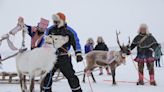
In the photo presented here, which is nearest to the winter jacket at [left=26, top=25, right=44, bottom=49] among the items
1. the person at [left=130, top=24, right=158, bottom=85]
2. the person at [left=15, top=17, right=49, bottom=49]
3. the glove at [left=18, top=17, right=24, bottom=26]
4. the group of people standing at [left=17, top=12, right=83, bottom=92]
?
the person at [left=15, top=17, right=49, bottom=49]

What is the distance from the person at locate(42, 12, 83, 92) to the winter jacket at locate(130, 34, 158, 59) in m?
3.28

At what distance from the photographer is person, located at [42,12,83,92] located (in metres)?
6.58

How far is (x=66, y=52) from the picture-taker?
6672 millimetres

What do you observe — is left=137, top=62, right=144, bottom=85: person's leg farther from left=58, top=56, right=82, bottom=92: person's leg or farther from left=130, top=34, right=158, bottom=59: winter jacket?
left=58, top=56, right=82, bottom=92: person's leg

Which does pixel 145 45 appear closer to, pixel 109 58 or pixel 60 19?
pixel 109 58

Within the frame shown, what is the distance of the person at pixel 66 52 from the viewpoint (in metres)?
6.58

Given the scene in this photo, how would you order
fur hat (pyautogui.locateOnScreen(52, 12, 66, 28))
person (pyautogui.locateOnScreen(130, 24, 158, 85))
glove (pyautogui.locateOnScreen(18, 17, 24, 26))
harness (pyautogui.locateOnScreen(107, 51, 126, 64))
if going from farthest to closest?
harness (pyautogui.locateOnScreen(107, 51, 126, 64)), person (pyautogui.locateOnScreen(130, 24, 158, 85)), glove (pyautogui.locateOnScreen(18, 17, 24, 26)), fur hat (pyautogui.locateOnScreen(52, 12, 66, 28))

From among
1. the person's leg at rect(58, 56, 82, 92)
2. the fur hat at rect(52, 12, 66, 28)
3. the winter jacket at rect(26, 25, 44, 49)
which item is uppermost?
the fur hat at rect(52, 12, 66, 28)

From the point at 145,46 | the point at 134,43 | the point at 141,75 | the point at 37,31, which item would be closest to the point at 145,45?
the point at 145,46

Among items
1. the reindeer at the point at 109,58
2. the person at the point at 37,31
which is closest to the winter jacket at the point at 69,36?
the person at the point at 37,31

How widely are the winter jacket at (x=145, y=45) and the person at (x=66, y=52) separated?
3281mm

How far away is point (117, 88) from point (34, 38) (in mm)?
2559

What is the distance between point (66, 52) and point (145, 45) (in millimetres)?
3424

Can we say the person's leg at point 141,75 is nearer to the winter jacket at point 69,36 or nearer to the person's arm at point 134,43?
the person's arm at point 134,43
